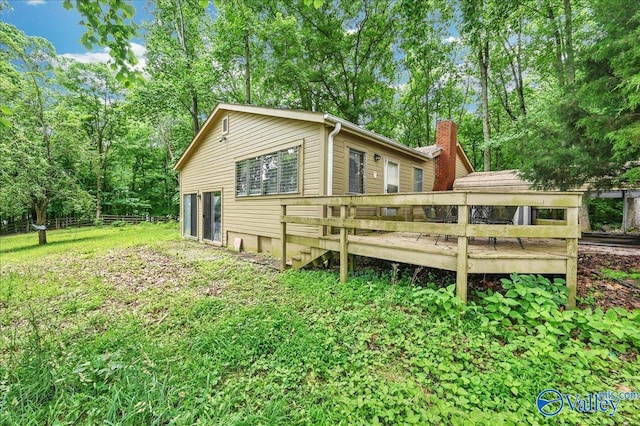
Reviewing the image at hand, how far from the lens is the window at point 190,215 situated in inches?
498

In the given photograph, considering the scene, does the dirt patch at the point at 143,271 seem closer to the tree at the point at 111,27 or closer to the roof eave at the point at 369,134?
the tree at the point at 111,27

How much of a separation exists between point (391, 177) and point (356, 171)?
2003mm

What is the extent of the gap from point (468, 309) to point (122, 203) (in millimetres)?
31915

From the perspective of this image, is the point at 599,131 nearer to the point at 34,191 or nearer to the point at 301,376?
the point at 301,376

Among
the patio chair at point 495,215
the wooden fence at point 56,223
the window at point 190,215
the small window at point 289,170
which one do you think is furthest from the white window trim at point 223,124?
the wooden fence at point 56,223

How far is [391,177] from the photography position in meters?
8.93

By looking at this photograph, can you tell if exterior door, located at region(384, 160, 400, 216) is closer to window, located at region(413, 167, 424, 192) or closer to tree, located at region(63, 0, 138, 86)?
window, located at region(413, 167, 424, 192)

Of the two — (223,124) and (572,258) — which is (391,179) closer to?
(572,258)

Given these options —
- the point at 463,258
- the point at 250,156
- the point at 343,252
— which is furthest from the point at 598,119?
the point at 250,156

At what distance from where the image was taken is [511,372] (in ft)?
7.93

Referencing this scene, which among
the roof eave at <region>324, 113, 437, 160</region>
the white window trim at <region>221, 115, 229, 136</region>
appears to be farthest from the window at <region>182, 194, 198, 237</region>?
the roof eave at <region>324, 113, 437, 160</region>

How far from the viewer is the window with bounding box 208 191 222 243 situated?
432 inches

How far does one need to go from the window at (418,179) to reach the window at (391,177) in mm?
1327

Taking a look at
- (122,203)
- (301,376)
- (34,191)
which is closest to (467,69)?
(301,376)
